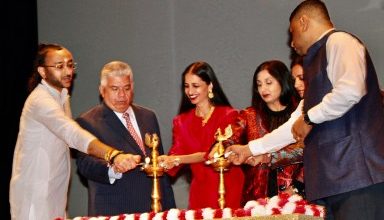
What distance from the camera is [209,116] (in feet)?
16.2

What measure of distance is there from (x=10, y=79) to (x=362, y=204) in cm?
303

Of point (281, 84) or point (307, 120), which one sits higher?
point (281, 84)

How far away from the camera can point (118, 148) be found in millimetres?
4590

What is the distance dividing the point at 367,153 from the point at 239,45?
2.27 metres

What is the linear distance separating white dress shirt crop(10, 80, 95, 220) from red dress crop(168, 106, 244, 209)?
0.61 meters

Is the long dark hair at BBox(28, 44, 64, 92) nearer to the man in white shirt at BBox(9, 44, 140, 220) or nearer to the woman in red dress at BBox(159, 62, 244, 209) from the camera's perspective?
the man in white shirt at BBox(9, 44, 140, 220)

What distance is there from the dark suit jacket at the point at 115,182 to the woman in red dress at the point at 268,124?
44cm

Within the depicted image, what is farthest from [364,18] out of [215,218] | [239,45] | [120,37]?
[215,218]

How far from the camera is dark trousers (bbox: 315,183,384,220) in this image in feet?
11.5

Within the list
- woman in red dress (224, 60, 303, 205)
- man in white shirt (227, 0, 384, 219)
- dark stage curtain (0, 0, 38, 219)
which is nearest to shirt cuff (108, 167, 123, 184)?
woman in red dress (224, 60, 303, 205)

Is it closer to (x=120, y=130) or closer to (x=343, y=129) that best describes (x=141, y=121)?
(x=120, y=130)

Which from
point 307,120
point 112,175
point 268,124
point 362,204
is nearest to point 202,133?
point 268,124

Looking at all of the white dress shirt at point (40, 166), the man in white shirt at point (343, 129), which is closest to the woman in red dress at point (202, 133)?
the white dress shirt at point (40, 166)

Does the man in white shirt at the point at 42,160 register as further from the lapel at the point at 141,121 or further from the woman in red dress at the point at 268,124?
the woman in red dress at the point at 268,124
